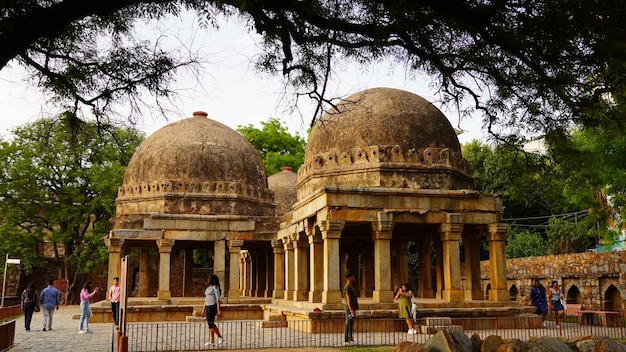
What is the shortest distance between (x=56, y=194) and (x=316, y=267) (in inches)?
614

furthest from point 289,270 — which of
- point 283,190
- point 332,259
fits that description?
point 283,190

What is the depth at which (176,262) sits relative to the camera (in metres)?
26.5

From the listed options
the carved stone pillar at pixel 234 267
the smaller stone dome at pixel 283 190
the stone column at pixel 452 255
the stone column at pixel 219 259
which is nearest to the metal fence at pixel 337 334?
the stone column at pixel 452 255

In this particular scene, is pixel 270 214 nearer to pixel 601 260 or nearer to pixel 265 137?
pixel 601 260

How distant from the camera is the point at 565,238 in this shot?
26.0 m

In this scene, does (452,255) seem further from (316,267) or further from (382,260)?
(316,267)

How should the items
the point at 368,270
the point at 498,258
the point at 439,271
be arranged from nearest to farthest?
the point at 498,258 < the point at 439,271 < the point at 368,270

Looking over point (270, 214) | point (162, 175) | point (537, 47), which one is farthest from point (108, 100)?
point (270, 214)

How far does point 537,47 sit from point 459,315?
7089 mm

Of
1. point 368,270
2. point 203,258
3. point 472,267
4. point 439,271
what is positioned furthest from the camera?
point 203,258

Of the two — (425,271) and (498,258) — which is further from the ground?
(498,258)

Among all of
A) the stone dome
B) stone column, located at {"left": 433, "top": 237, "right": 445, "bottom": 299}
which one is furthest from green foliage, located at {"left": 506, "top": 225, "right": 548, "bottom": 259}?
the stone dome

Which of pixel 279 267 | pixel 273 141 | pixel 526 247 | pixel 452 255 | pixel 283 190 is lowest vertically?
pixel 279 267

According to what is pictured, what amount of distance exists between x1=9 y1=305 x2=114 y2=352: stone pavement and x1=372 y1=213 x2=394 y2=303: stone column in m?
5.07
